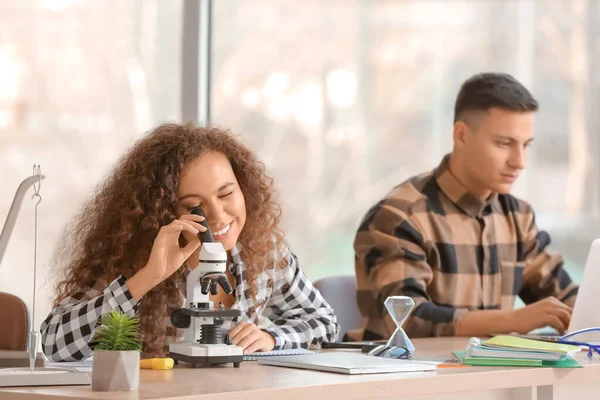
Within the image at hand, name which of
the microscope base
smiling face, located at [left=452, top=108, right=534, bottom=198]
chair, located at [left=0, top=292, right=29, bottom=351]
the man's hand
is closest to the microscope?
the microscope base

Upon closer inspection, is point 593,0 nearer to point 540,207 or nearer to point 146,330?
point 540,207

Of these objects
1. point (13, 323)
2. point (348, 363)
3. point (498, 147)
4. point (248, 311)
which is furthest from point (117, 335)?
point (498, 147)

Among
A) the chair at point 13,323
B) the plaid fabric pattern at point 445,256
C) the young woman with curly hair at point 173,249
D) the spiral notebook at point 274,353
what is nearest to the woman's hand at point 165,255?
the young woman with curly hair at point 173,249

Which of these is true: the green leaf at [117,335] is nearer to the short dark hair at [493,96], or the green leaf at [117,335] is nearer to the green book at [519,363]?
the green book at [519,363]

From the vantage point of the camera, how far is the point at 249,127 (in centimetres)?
507

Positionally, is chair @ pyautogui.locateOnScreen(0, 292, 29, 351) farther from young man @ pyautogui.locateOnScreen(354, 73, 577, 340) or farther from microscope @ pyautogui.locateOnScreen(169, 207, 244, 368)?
young man @ pyautogui.locateOnScreen(354, 73, 577, 340)

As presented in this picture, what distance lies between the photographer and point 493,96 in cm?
323

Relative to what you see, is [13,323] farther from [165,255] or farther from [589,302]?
[589,302]

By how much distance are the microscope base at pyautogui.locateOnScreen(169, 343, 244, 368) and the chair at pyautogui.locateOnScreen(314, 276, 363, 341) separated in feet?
4.14

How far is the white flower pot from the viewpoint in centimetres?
154

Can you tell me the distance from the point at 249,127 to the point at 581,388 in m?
3.14

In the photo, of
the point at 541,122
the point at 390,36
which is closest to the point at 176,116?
the point at 390,36

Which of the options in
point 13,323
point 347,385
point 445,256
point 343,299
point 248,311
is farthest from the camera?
point 343,299

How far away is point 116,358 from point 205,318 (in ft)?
1.55
